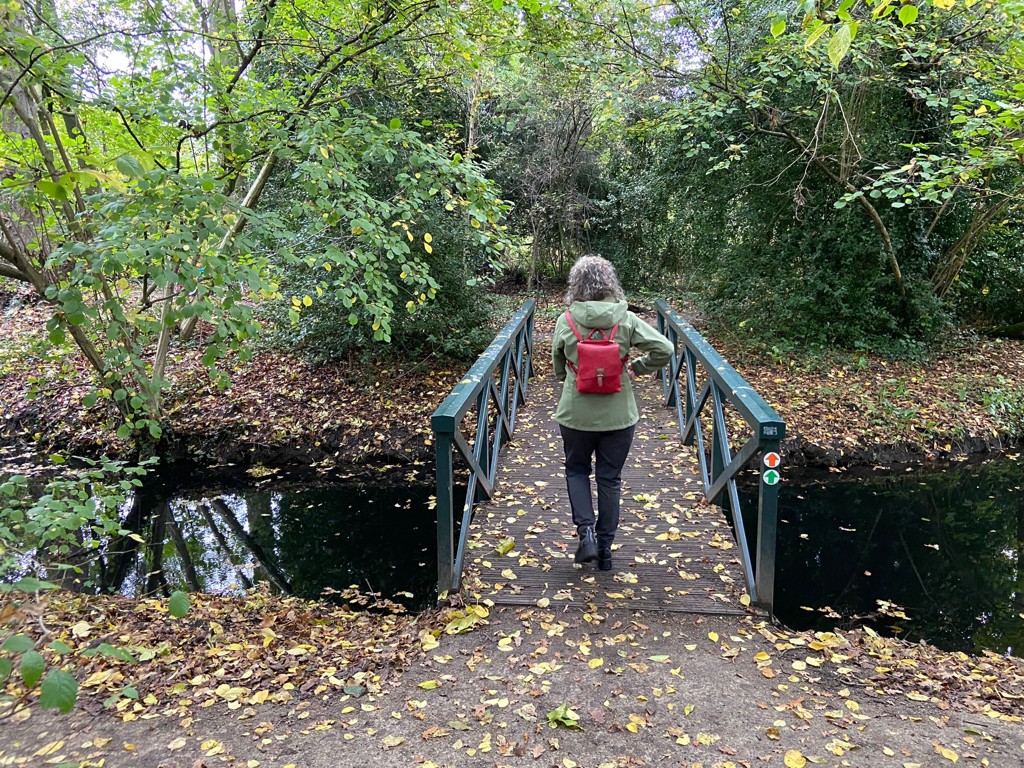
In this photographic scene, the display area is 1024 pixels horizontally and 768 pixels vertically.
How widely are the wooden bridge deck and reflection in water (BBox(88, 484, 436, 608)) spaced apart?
4.05 feet

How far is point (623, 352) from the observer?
11.4 ft

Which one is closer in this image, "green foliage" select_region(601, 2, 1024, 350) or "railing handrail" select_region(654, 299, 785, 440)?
"railing handrail" select_region(654, 299, 785, 440)

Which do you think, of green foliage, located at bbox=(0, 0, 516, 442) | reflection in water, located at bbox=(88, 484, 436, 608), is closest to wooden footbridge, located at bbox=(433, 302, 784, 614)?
reflection in water, located at bbox=(88, 484, 436, 608)

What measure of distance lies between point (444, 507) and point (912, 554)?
4622mm

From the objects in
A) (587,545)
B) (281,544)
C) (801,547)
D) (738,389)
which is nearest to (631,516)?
(587,545)

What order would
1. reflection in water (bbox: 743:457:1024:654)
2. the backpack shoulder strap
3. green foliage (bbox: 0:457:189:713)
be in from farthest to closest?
reflection in water (bbox: 743:457:1024:654), the backpack shoulder strap, green foliage (bbox: 0:457:189:713)

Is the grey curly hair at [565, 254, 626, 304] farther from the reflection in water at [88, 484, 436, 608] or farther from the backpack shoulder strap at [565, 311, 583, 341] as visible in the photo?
the reflection in water at [88, 484, 436, 608]

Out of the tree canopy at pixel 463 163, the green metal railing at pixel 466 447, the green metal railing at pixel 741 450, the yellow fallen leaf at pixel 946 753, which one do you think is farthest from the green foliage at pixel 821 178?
the yellow fallen leaf at pixel 946 753

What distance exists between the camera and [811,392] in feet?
27.4

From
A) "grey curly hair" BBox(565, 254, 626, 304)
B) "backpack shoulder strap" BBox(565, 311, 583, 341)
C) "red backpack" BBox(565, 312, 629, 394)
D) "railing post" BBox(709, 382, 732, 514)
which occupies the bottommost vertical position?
"railing post" BBox(709, 382, 732, 514)

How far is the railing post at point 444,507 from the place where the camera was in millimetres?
3363

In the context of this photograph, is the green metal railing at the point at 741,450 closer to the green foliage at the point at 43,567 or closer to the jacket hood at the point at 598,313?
the jacket hood at the point at 598,313

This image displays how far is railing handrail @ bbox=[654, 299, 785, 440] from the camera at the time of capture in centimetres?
317

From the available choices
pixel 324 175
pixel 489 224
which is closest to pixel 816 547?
pixel 489 224
